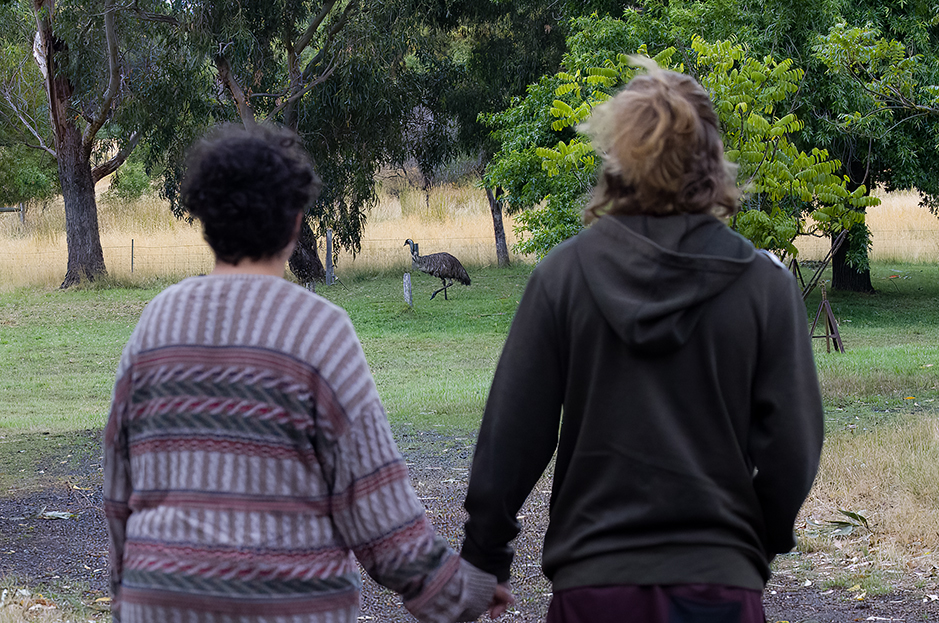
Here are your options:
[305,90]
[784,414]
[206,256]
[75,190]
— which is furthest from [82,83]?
[784,414]

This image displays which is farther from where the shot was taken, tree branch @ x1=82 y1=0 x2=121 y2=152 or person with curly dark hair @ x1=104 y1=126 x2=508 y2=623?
tree branch @ x1=82 y1=0 x2=121 y2=152

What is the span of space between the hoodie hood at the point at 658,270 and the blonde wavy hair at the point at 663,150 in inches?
1.7

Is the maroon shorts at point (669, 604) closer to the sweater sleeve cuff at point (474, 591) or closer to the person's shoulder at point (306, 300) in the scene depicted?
the sweater sleeve cuff at point (474, 591)

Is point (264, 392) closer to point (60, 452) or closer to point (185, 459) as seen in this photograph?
point (185, 459)

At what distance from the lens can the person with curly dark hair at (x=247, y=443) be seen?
1.95m

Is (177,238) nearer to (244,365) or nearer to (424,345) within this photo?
(424,345)

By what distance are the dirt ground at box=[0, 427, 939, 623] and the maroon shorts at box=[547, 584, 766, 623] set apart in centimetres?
269

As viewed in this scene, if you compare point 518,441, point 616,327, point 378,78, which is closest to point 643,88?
Answer: point 616,327

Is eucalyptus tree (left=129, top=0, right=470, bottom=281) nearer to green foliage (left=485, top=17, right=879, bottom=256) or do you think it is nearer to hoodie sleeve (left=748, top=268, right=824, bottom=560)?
green foliage (left=485, top=17, right=879, bottom=256)

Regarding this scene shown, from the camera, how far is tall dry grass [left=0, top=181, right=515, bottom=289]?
29.2 m

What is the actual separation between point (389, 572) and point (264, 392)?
0.50 m

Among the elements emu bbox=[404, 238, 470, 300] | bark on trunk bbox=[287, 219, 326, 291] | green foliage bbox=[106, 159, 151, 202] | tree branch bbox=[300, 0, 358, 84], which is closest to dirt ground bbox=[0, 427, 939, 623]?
tree branch bbox=[300, 0, 358, 84]

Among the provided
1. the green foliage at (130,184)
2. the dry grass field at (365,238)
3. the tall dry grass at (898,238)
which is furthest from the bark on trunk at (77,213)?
the tall dry grass at (898,238)

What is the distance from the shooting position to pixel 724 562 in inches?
79.2
